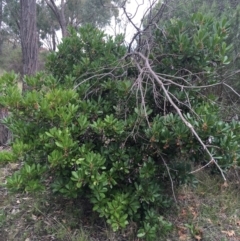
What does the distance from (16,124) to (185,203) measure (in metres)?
2.17

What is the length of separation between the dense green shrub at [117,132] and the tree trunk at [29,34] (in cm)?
275

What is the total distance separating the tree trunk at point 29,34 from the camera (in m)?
6.05

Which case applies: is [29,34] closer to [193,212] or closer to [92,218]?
[92,218]

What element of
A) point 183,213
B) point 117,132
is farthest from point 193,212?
point 117,132

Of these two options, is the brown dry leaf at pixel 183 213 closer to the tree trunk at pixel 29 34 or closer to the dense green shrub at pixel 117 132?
the dense green shrub at pixel 117 132

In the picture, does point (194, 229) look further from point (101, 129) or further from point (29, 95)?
point (29, 95)

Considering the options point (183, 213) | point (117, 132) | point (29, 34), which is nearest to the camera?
point (117, 132)

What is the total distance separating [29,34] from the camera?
6094mm

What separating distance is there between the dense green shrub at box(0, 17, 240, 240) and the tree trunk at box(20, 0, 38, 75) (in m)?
2.75

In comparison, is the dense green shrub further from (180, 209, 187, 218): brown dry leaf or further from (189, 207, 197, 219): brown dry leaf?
(189, 207, 197, 219): brown dry leaf

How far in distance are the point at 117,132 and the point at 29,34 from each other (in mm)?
4090

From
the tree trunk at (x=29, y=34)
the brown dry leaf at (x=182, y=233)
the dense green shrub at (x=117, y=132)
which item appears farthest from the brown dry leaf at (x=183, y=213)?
the tree trunk at (x=29, y=34)

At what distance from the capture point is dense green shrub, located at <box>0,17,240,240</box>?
267 cm

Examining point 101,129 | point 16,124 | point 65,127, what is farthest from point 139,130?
point 16,124
